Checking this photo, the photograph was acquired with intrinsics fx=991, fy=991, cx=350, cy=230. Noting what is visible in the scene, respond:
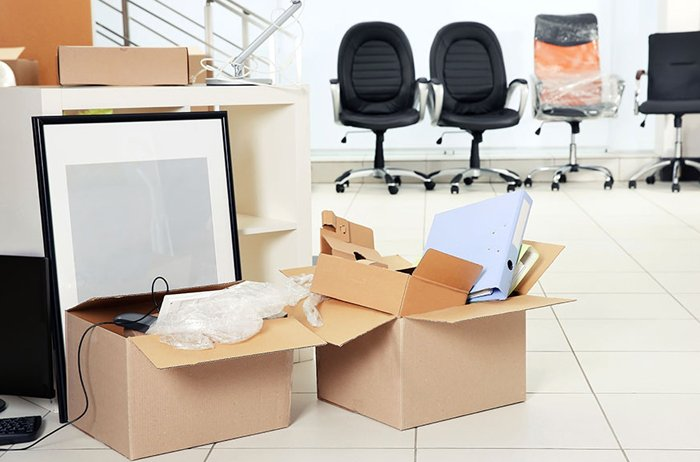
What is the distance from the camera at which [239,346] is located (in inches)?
86.0

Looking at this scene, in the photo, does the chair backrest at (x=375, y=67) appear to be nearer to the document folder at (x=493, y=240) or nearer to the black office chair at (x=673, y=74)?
the black office chair at (x=673, y=74)

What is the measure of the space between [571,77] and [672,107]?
0.88m

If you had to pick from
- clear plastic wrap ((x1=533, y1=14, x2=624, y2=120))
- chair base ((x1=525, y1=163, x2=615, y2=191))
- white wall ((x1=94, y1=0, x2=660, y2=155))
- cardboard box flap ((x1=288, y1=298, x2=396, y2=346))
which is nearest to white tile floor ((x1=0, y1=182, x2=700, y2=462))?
cardboard box flap ((x1=288, y1=298, x2=396, y2=346))

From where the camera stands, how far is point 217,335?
2.21 metres

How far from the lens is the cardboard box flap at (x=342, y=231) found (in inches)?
107

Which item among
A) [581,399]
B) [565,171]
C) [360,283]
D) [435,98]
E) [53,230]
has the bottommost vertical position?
[581,399]

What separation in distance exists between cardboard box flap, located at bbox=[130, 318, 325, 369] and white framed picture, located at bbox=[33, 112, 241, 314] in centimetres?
37

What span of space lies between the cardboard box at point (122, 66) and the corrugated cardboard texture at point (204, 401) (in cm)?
80

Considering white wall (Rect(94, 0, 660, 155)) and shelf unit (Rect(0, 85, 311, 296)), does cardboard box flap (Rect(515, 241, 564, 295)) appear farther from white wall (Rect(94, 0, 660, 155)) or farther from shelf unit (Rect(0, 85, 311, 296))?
white wall (Rect(94, 0, 660, 155))

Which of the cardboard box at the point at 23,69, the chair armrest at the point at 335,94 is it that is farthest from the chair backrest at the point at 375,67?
the cardboard box at the point at 23,69

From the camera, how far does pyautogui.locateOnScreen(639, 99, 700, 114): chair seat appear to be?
675cm

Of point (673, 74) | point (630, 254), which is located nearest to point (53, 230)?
point (630, 254)

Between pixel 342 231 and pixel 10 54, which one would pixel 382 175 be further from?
pixel 342 231

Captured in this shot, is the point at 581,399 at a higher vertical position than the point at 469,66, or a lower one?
lower
